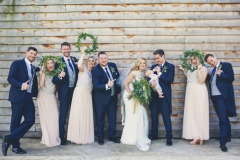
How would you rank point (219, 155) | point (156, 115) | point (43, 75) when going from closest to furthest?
point (219, 155), point (43, 75), point (156, 115)

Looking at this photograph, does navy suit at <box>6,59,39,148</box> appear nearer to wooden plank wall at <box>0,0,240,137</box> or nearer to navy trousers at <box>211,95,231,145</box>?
wooden plank wall at <box>0,0,240,137</box>

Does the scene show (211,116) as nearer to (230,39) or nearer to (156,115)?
(156,115)

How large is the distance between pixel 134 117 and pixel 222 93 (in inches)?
76.5

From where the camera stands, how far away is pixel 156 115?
6.07 meters

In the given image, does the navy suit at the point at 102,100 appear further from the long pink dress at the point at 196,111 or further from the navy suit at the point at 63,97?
the long pink dress at the point at 196,111

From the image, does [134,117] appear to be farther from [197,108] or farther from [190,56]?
[190,56]

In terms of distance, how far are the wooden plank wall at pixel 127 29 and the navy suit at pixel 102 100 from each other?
0.53 metres

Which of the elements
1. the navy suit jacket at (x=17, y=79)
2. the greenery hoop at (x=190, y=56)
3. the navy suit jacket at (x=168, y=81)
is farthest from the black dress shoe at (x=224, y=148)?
the navy suit jacket at (x=17, y=79)

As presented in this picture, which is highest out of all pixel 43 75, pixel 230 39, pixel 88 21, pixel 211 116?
pixel 88 21

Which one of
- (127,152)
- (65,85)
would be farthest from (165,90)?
(65,85)

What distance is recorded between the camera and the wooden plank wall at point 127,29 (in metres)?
6.34

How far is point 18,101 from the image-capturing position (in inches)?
199

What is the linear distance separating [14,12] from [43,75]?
2047 mm

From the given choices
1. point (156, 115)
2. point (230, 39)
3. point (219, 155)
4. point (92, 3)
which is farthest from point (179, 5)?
point (219, 155)
